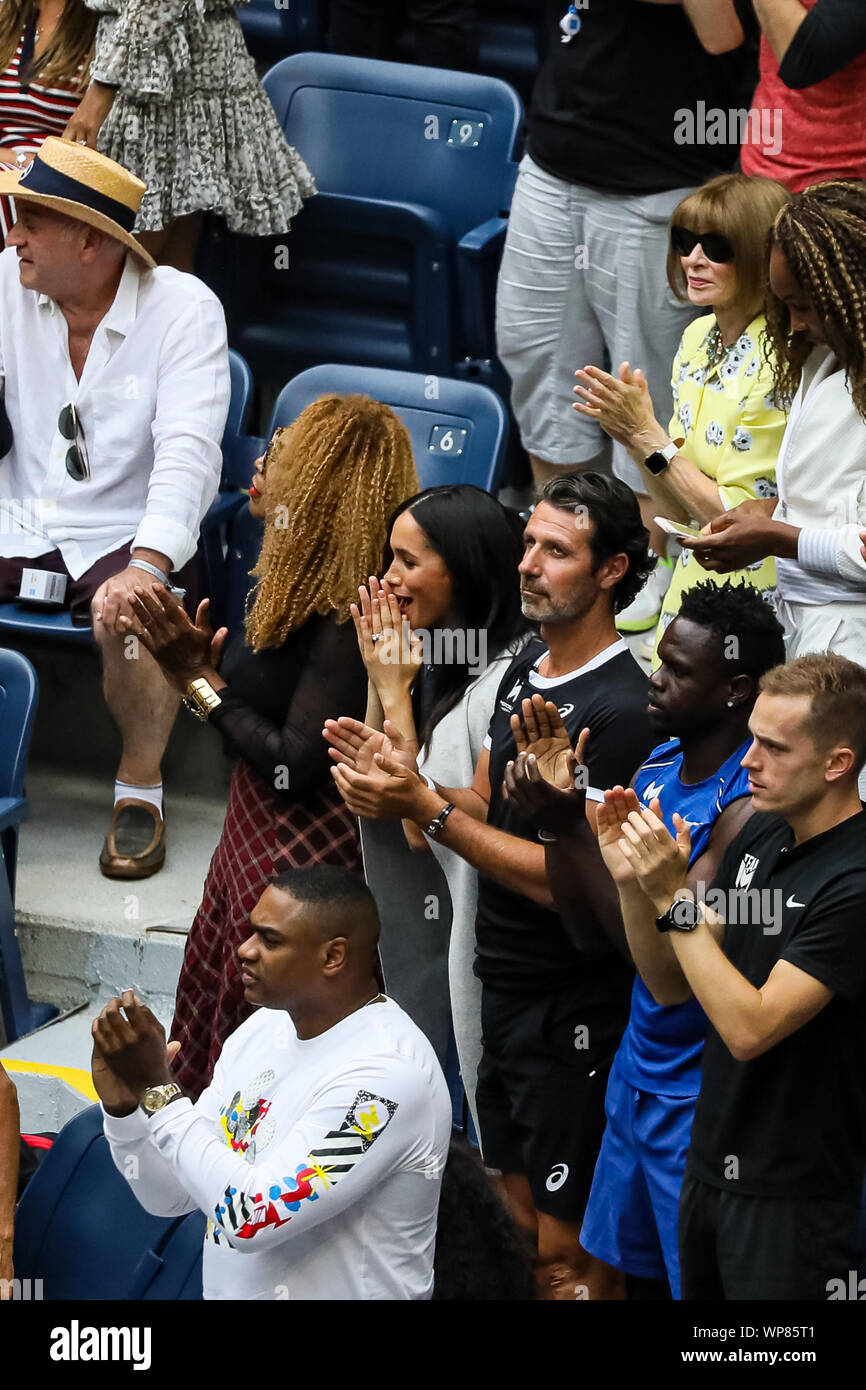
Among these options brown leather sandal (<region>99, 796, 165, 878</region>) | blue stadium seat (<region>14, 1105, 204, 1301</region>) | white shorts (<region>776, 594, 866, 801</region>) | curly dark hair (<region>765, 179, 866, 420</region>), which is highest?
curly dark hair (<region>765, 179, 866, 420</region>)

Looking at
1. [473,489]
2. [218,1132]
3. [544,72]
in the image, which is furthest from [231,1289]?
[544,72]

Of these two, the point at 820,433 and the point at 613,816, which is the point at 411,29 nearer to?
the point at 820,433

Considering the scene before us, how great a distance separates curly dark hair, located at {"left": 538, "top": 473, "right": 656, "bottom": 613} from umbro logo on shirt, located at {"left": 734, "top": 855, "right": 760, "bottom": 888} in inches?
23.3

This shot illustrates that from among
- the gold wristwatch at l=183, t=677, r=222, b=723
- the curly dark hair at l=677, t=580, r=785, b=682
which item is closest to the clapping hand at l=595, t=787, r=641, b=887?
the curly dark hair at l=677, t=580, r=785, b=682

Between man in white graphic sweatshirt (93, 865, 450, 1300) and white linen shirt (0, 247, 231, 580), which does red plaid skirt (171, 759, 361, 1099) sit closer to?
man in white graphic sweatshirt (93, 865, 450, 1300)

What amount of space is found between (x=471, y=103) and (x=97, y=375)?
4.68 feet

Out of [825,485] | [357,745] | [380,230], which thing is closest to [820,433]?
[825,485]

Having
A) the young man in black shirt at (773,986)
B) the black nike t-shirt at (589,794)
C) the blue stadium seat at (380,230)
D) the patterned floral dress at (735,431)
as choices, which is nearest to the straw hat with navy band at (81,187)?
the blue stadium seat at (380,230)

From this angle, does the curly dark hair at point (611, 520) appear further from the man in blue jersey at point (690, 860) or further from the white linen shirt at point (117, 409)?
the white linen shirt at point (117, 409)

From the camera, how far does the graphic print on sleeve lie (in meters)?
2.42

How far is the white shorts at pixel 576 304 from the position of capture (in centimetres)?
433

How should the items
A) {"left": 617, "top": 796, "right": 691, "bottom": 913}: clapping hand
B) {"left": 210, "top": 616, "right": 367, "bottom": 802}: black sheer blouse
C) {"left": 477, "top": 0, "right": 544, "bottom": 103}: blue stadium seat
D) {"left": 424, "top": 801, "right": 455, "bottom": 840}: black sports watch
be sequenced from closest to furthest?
{"left": 617, "top": 796, "right": 691, "bottom": 913}: clapping hand, {"left": 424, "top": 801, "right": 455, "bottom": 840}: black sports watch, {"left": 210, "top": 616, "right": 367, "bottom": 802}: black sheer blouse, {"left": 477, "top": 0, "right": 544, "bottom": 103}: blue stadium seat

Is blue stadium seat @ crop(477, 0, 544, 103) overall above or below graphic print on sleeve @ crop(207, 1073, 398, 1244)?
above

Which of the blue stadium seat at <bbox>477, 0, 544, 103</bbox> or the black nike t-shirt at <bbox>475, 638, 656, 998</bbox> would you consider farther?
the blue stadium seat at <bbox>477, 0, 544, 103</bbox>
